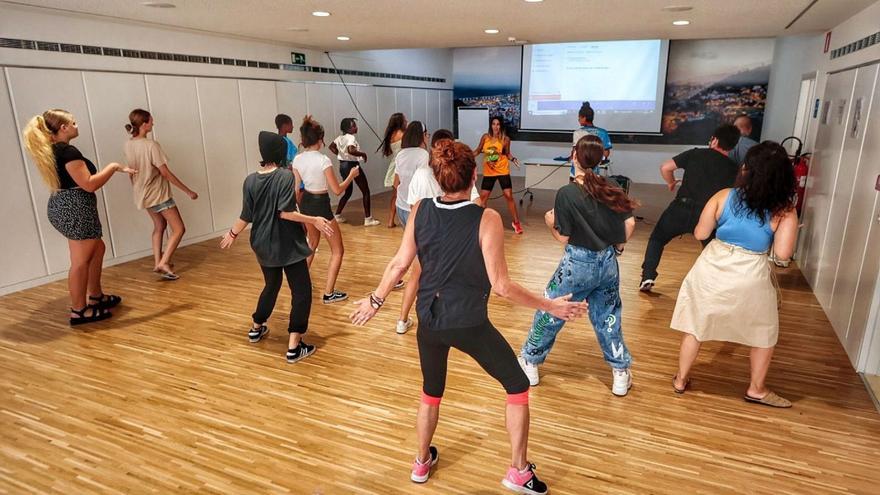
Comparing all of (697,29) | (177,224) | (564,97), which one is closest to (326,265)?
(177,224)

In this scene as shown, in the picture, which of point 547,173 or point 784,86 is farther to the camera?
point 547,173

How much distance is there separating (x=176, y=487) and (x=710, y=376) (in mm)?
2940

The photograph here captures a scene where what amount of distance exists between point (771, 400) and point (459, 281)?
2096 millimetres

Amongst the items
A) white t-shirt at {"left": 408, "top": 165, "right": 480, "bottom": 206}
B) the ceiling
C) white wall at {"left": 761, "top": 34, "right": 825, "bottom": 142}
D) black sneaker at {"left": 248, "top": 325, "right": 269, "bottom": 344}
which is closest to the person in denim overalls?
white t-shirt at {"left": 408, "top": 165, "right": 480, "bottom": 206}

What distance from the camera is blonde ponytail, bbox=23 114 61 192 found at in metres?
3.52

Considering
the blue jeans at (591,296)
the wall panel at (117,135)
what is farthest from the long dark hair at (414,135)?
the wall panel at (117,135)

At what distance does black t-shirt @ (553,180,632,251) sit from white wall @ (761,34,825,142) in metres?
6.19

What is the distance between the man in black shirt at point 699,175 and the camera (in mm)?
4020

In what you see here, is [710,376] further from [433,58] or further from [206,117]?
[433,58]

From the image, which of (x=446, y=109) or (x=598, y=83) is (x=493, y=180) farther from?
(x=446, y=109)

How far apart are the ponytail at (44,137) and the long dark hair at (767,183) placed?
13.8ft

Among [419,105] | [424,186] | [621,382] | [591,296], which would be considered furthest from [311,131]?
[419,105]

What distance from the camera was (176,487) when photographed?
2.30m

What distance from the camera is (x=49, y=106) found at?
4789 mm
